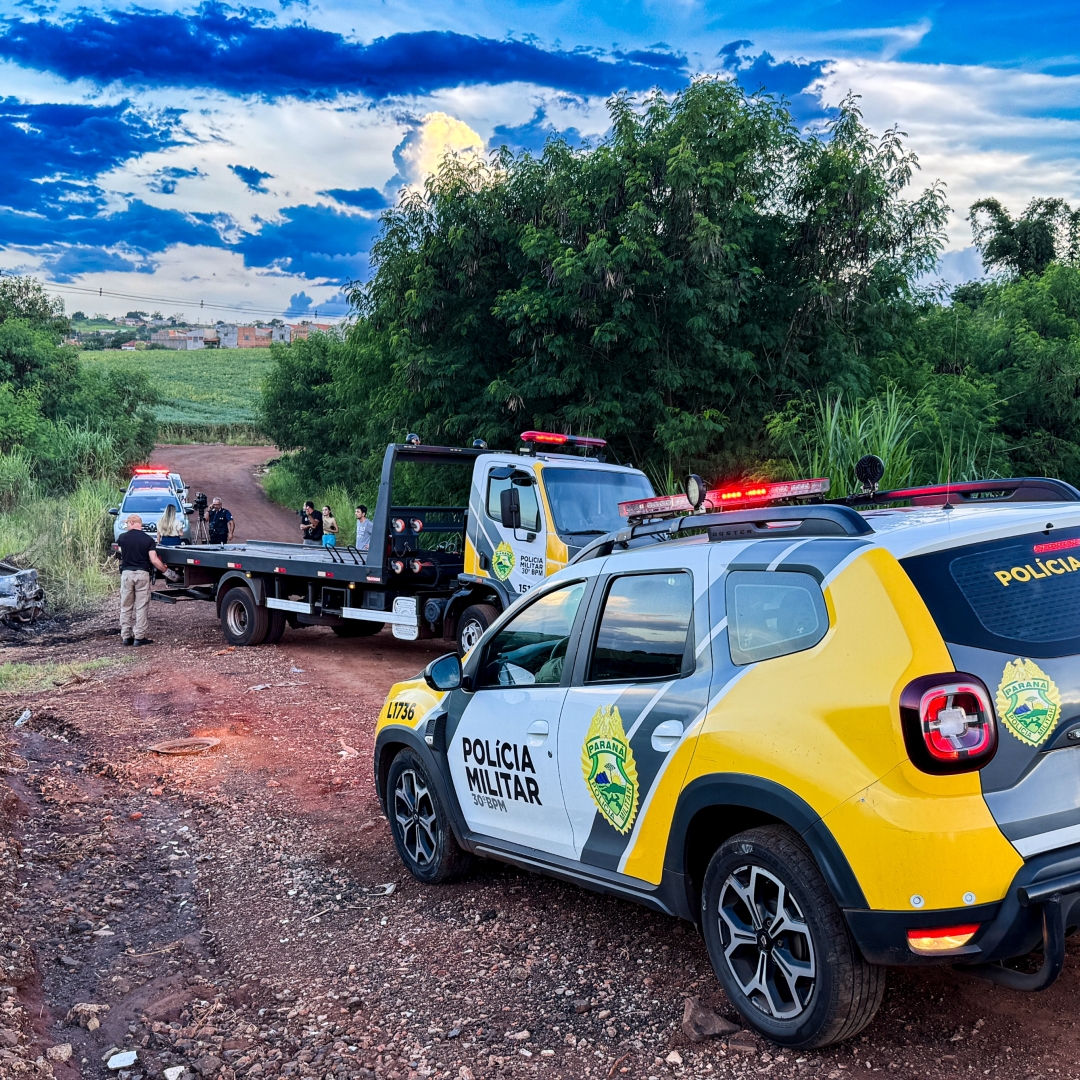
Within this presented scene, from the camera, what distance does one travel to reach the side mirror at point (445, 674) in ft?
15.9

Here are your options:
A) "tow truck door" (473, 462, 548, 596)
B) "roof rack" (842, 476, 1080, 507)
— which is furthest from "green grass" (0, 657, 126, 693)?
"roof rack" (842, 476, 1080, 507)

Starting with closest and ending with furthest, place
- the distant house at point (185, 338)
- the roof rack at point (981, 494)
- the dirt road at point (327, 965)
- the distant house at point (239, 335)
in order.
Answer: the dirt road at point (327, 965)
the roof rack at point (981, 494)
the distant house at point (185, 338)
the distant house at point (239, 335)

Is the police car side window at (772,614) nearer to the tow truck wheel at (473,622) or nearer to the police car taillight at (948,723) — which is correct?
the police car taillight at (948,723)

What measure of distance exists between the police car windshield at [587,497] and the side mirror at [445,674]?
5.61 m

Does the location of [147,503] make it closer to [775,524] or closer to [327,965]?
[327,965]

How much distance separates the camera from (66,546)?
20.8 metres

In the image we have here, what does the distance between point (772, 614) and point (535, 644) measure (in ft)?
4.63

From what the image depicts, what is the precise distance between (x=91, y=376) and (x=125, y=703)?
3760 centimetres

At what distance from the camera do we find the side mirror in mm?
4844

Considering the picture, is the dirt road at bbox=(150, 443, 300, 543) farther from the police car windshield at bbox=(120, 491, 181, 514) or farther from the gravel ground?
the gravel ground

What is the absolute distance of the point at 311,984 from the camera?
426cm

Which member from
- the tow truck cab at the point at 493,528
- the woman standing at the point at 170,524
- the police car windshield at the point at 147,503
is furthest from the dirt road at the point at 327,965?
the police car windshield at the point at 147,503

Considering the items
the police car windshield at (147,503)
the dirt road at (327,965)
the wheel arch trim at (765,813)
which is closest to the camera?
the wheel arch trim at (765,813)

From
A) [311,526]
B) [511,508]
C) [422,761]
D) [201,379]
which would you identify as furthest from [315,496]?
[201,379]
